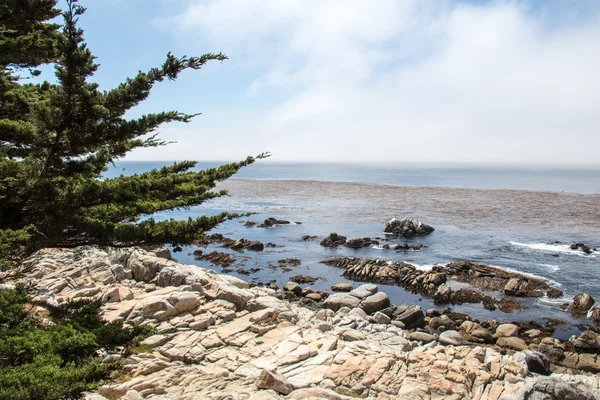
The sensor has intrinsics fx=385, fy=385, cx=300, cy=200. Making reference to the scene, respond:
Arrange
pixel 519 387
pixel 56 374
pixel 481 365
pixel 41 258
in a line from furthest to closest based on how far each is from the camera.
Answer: pixel 41 258, pixel 481 365, pixel 519 387, pixel 56 374

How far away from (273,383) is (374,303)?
38.7 feet

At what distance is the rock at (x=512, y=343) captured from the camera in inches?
642

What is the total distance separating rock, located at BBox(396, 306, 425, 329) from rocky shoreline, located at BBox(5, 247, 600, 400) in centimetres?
5

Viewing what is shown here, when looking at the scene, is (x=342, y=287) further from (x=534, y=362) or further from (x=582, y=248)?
(x=582, y=248)

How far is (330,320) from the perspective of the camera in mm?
17375

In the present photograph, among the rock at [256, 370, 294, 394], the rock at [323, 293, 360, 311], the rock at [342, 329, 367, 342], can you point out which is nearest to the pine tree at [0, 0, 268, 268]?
the rock at [256, 370, 294, 394]

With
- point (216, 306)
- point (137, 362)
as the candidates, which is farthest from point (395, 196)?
point (137, 362)

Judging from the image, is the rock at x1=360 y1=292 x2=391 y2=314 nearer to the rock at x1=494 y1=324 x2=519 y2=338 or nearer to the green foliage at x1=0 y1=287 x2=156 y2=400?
the rock at x1=494 y1=324 x2=519 y2=338

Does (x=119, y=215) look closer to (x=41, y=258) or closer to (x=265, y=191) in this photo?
(x=41, y=258)

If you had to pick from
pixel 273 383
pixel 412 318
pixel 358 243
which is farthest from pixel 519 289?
pixel 273 383

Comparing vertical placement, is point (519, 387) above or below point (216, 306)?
below

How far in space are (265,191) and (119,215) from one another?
234 ft

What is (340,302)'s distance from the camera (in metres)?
20.4

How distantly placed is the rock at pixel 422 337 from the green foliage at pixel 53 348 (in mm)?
11484
